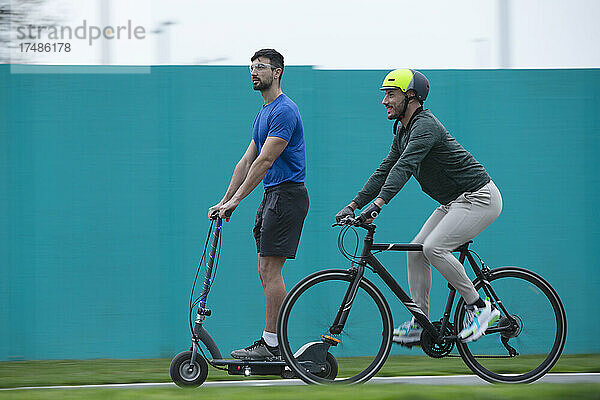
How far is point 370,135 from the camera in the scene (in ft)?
23.6

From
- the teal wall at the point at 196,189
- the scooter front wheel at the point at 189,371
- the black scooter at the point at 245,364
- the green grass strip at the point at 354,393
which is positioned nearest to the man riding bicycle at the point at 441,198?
the black scooter at the point at 245,364

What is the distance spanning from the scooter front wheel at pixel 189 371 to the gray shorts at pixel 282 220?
0.77 meters

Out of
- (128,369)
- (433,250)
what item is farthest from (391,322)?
(128,369)

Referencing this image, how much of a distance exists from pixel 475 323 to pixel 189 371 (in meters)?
1.77

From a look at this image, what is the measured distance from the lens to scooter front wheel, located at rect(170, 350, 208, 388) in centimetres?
512

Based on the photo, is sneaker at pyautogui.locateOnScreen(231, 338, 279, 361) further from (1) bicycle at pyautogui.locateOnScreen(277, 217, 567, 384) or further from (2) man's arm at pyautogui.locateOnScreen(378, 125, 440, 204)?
(2) man's arm at pyautogui.locateOnScreen(378, 125, 440, 204)

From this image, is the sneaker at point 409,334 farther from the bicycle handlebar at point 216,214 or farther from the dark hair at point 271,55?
the dark hair at point 271,55

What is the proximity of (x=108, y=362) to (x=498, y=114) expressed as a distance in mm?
3812

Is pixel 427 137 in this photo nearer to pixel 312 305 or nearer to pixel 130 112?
pixel 312 305

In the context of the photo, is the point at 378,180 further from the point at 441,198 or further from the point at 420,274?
the point at 420,274

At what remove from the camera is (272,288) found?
5.33 meters

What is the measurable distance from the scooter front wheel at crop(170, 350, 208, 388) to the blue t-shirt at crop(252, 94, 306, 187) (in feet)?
3.92

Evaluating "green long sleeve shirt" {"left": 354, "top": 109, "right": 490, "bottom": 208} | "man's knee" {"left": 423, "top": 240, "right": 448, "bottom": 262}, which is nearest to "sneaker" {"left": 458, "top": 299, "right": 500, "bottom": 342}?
"man's knee" {"left": 423, "top": 240, "right": 448, "bottom": 262}

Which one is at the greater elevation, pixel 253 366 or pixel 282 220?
pixel 282 220
